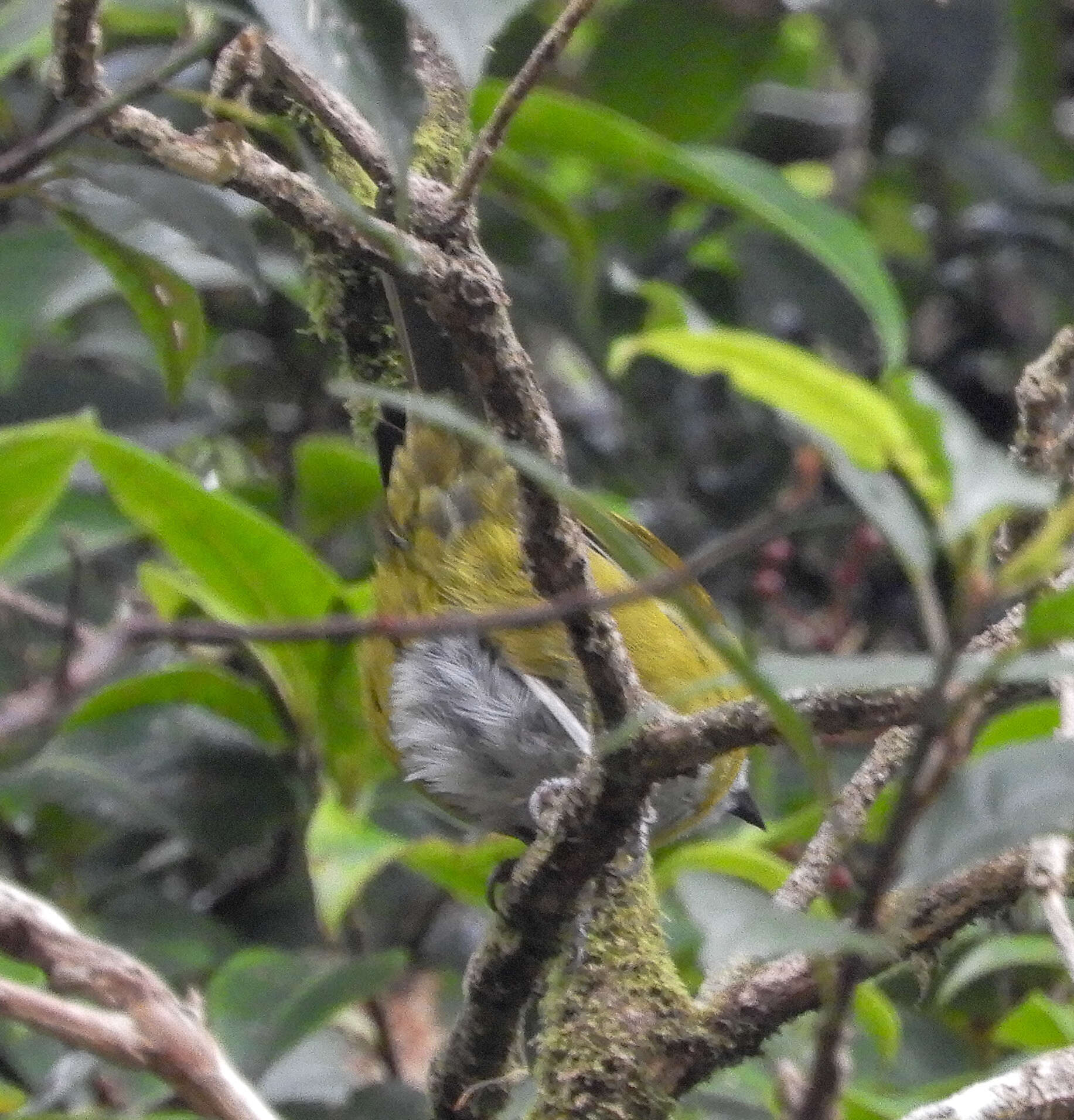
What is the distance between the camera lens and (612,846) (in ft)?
4.36

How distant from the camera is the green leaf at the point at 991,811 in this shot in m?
0.80

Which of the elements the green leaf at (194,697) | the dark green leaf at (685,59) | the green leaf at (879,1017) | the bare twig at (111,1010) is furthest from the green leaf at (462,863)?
the dark green leaf at (685,59)

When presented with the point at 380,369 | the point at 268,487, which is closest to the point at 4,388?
the point at 268,487

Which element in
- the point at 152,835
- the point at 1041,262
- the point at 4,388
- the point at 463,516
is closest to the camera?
the point at 463,516

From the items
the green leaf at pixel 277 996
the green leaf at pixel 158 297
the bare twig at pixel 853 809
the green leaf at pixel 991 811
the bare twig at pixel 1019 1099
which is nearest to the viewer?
the green leaf at pixel 991 811

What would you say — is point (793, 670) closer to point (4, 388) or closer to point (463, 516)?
point (463, 516)

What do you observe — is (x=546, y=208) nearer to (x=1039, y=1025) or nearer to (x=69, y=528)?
(x=69, y=528)

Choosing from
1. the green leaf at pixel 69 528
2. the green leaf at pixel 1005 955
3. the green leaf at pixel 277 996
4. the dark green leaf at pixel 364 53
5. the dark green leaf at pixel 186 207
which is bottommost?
the green leaf at pixel 277 996

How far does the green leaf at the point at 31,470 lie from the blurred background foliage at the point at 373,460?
0.05 meters

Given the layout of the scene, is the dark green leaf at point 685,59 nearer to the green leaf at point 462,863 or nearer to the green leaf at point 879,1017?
the green leaf at point 462,863

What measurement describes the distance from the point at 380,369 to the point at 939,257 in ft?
7.04

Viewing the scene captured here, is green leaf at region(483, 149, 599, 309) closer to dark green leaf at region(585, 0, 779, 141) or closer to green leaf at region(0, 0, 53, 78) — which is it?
dark green leaf at region(585, 0, 779, 141)

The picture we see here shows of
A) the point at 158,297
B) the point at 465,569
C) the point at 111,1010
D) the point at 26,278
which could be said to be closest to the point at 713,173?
the point at 465,569

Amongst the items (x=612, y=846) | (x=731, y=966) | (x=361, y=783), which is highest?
(x=612, y=846)
